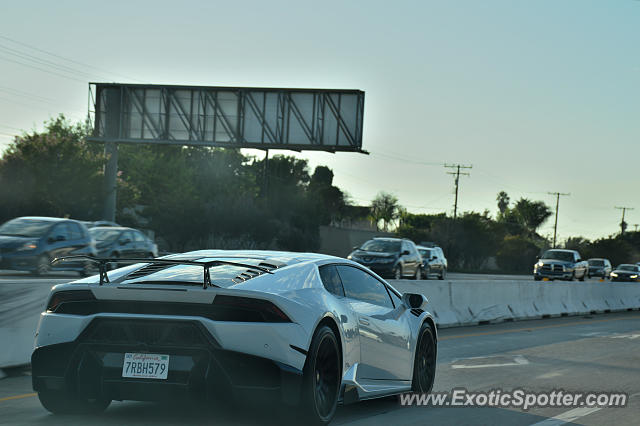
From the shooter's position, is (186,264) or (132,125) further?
(132,125)

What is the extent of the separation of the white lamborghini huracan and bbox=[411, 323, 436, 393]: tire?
6.10 feet

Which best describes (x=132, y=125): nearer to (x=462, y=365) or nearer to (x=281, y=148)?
(x=281, y=148)

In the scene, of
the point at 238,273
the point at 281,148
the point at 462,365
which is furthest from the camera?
the point at 281,148

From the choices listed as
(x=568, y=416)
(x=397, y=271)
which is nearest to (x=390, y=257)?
(x=397, y=271)

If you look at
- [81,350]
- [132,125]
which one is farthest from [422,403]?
[132,125]

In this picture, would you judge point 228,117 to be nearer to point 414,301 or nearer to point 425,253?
point 425,253

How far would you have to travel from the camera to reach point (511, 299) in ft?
74.3

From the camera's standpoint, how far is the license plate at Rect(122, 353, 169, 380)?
6078 millimetres

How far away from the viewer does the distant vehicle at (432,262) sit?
35812 millimetres

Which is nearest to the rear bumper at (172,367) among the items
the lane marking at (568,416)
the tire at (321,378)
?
the tire at (321,378)

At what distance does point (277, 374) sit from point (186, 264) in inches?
49.5

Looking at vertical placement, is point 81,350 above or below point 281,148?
below

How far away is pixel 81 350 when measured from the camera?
6.25m

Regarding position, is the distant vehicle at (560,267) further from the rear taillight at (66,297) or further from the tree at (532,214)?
the tree at (532,214)
